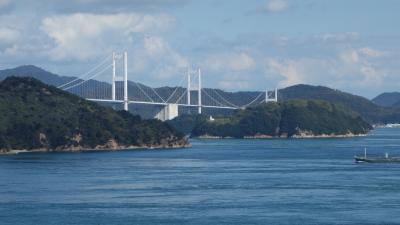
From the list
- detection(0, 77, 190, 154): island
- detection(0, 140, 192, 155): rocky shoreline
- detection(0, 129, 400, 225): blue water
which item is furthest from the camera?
detection(0, 77, 190, 154): island

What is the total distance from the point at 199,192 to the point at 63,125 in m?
62.8

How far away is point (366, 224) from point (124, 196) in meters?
16.2

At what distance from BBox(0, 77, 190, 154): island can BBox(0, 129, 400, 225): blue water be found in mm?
26013

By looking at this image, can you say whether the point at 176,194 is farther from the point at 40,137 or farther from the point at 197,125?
the point at 197,125

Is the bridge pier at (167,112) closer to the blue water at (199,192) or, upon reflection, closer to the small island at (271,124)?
the small island at (271,124)

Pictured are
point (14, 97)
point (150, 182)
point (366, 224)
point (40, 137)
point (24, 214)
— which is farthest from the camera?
point (14, 97)

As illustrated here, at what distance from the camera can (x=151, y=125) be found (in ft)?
426

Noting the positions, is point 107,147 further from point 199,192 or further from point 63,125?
point 199,192

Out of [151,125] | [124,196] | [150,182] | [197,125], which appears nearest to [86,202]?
[124,196]

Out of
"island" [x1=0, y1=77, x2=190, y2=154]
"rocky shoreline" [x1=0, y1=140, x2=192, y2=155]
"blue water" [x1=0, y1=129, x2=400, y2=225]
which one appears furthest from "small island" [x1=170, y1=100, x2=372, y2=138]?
"blue water" [x1=0, y1=129, x2=400, y2=225]

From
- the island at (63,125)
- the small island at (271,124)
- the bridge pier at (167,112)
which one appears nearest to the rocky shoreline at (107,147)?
the island at (63,125)

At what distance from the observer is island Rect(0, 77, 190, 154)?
11806 cm

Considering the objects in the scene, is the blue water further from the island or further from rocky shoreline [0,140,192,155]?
the island

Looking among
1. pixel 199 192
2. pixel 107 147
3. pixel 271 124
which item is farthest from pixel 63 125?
pixel 271 124
